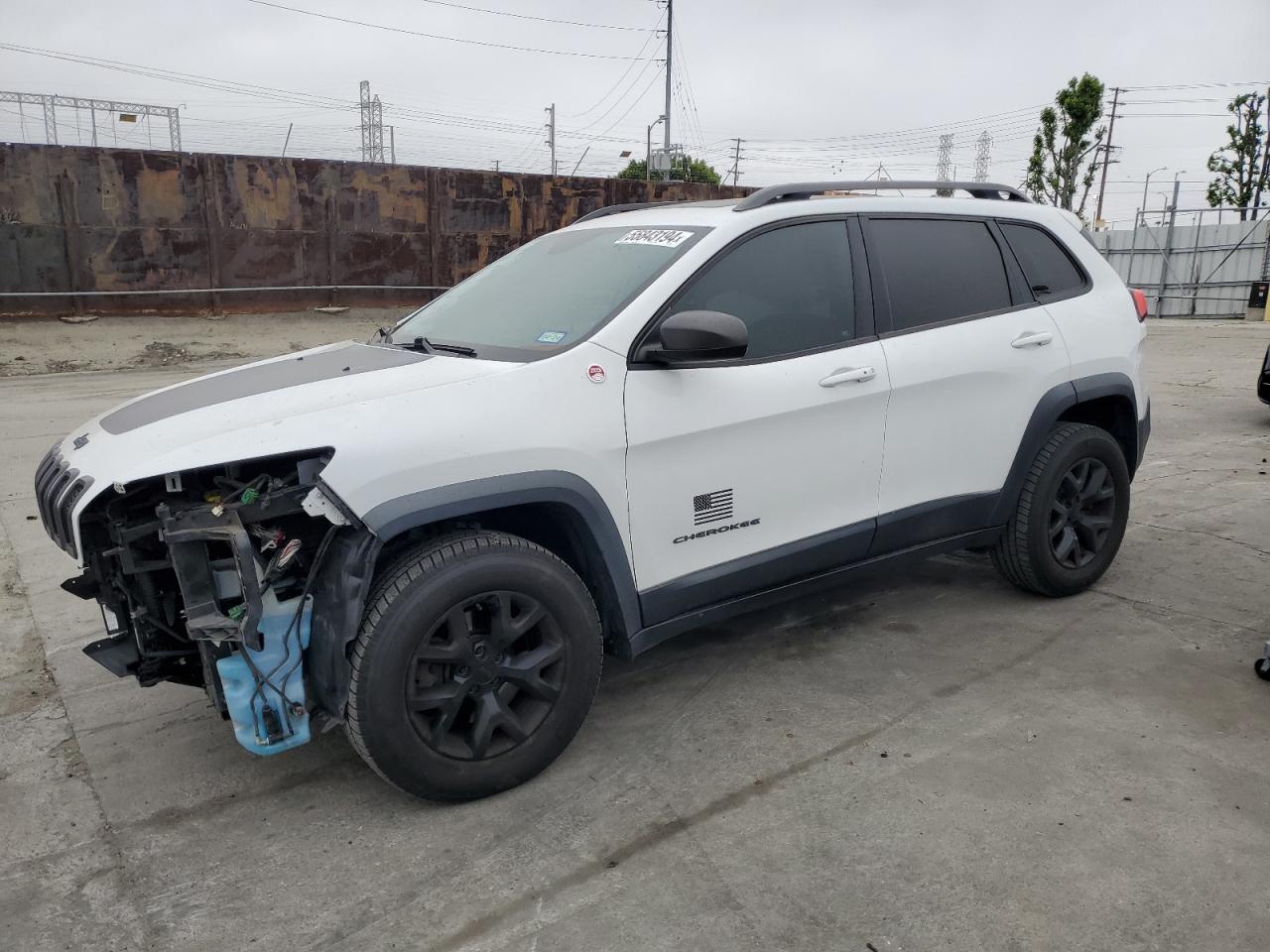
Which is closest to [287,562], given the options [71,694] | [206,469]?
[206,469]

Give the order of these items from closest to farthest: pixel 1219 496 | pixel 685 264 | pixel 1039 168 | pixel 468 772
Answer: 1. pixel 468 772
2. pixel 685 264
3. pixel 1219 496
4. pixel 1039 168

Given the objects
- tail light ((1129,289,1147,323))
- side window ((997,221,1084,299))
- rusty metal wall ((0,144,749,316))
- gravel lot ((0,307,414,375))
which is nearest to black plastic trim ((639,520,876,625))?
side window ((997,221,1084,299))

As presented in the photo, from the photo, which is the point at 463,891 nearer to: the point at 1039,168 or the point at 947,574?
the point at 947,574

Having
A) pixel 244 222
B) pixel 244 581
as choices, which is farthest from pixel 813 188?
pixel 244 222

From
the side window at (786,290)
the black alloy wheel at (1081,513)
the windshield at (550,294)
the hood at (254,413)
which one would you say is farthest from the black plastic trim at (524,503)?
the black alloy wheel at (1081,513)

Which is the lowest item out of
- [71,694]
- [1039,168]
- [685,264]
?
[71,694]

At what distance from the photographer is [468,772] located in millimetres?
2914

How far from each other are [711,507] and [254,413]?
4.82ft

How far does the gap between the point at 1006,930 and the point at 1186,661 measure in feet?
6.77

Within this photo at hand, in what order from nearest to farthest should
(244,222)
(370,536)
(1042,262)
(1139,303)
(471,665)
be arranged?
(370,536) < (471,665) < (1042,262) < (1139,303) < (244,222)

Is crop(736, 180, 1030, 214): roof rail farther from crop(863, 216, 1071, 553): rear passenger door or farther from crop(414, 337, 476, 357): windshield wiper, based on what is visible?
crop(414, 337, 476, 357): windshield wiper

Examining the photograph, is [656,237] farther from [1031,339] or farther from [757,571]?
[1031,339]

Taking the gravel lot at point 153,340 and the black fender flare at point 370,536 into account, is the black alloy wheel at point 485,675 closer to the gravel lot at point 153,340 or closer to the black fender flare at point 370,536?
the black fender flare at point 370,536

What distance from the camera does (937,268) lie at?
13.2 feet
